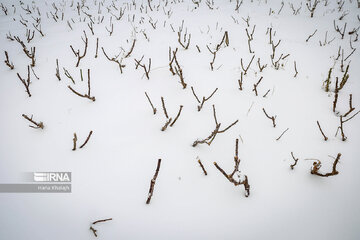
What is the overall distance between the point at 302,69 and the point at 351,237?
5.66 feet

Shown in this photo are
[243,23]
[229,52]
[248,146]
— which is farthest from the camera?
[243,23]

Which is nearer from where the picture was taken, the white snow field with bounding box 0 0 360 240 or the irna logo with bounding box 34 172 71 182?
the white snow field with bounding box 0 0 360 240

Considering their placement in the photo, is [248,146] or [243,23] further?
[243,23]

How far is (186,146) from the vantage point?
1593 millimetres

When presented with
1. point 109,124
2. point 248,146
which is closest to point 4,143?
point 109,124

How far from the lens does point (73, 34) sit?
3.23 metres

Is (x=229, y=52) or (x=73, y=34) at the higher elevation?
(x=73, y=34)

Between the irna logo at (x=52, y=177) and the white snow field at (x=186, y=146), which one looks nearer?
the white snow field at (x=186, y=146)

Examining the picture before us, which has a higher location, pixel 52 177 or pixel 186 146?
pixel 186 146

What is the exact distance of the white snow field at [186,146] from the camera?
125 centimetres

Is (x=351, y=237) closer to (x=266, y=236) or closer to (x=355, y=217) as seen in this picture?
(x=355, y=217)

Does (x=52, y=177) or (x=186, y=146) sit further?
(x=186, y=146)

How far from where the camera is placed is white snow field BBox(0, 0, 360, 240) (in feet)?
4.10

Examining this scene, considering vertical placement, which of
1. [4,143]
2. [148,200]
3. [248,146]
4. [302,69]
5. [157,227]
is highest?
[302,69]
